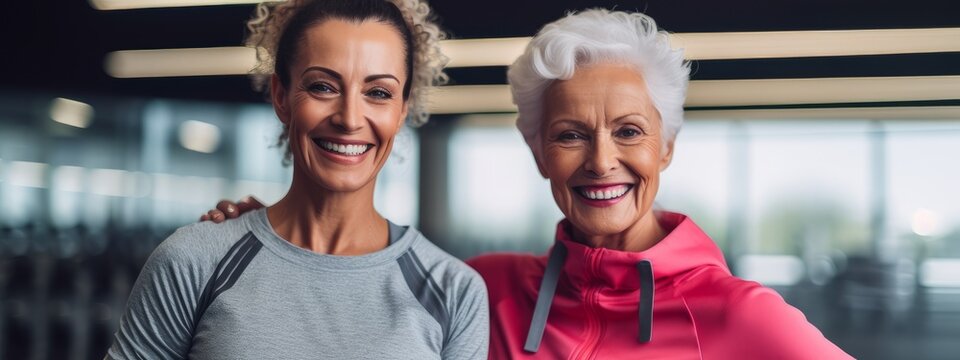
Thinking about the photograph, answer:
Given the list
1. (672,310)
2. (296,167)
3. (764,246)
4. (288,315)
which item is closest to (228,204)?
(296,167)

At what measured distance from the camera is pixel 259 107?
22.2ft

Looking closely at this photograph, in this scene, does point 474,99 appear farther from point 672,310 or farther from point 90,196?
point 672,310

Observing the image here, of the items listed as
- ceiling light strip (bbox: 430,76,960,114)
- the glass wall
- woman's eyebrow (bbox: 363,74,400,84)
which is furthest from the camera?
the glass wall

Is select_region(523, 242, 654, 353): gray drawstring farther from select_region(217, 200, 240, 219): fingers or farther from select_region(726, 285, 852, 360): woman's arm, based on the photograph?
select_region(217, 200, 240, 219): fingers

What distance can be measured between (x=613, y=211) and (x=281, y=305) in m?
0.67

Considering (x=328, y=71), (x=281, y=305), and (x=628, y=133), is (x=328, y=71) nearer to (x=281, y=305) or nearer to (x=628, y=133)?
(x=281, y=305)

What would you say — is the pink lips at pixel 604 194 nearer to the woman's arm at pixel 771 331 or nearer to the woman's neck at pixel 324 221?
the woman's arm at pixel 771 331

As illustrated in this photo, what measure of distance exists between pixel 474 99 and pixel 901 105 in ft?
9.46

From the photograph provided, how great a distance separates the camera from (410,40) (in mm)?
1502

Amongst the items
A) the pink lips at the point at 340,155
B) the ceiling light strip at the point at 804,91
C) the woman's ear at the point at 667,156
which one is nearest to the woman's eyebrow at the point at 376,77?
the pink lips at the point at 340,155

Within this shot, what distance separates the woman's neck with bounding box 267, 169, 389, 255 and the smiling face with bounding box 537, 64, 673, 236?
0.41 meters

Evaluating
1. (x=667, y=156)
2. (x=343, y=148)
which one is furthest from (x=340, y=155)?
(x=667, y=156)

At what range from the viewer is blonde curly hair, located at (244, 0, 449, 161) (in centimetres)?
A: 147

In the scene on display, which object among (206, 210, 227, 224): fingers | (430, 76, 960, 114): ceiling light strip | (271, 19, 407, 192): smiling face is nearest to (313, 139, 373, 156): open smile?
(271, 19, 407, 192): smiling face
